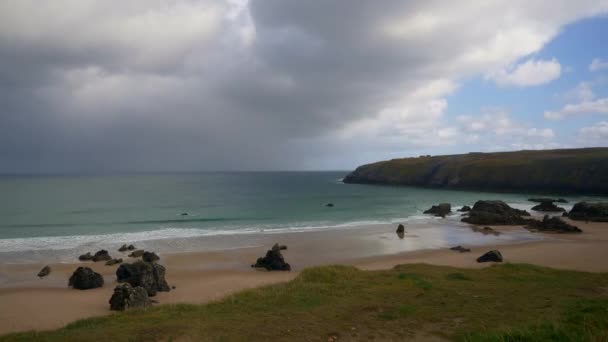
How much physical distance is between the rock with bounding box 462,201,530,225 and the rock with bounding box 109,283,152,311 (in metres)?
44.5

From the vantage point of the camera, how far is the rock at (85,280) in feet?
70.6

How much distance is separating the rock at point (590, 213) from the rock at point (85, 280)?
2247 inches

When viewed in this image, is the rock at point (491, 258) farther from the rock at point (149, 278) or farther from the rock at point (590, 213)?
the rock at point (590, 213)

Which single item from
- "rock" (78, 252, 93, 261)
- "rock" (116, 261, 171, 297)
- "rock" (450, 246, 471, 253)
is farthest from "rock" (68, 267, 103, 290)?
"rock" (450, 246, 471, 253)

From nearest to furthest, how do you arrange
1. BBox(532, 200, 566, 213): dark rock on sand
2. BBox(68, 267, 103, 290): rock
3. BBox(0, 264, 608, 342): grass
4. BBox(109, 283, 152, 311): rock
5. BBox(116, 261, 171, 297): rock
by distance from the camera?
BBox(0, 264, 608, 342): grass
BBox(109, 283, 152, 311): rock
BBox(116, 261, 171, 297): rock
BBox(68, 267, 103, 290): rock
BBox(532, 200, 566, 213): dark rock on sand

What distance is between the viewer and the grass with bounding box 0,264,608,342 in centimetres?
973

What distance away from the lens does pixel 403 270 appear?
20.9 m

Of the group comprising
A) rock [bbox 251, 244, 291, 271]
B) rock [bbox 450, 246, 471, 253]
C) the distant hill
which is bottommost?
rock [bbox 450, 246, 471, 253]

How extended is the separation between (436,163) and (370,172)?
104 ft

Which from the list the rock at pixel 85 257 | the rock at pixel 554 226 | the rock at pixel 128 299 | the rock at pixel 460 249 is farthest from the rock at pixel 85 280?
the rock at pixel 554 226

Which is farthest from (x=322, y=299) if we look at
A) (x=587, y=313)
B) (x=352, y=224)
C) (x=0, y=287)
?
(x=352, y=224)

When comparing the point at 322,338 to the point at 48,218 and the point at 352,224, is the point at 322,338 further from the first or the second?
the point at 48,218

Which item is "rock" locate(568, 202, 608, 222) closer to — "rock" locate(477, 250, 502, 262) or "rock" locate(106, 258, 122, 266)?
"rock" locate(477, 250, 502, 262)

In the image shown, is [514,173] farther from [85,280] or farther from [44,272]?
[44,272]
